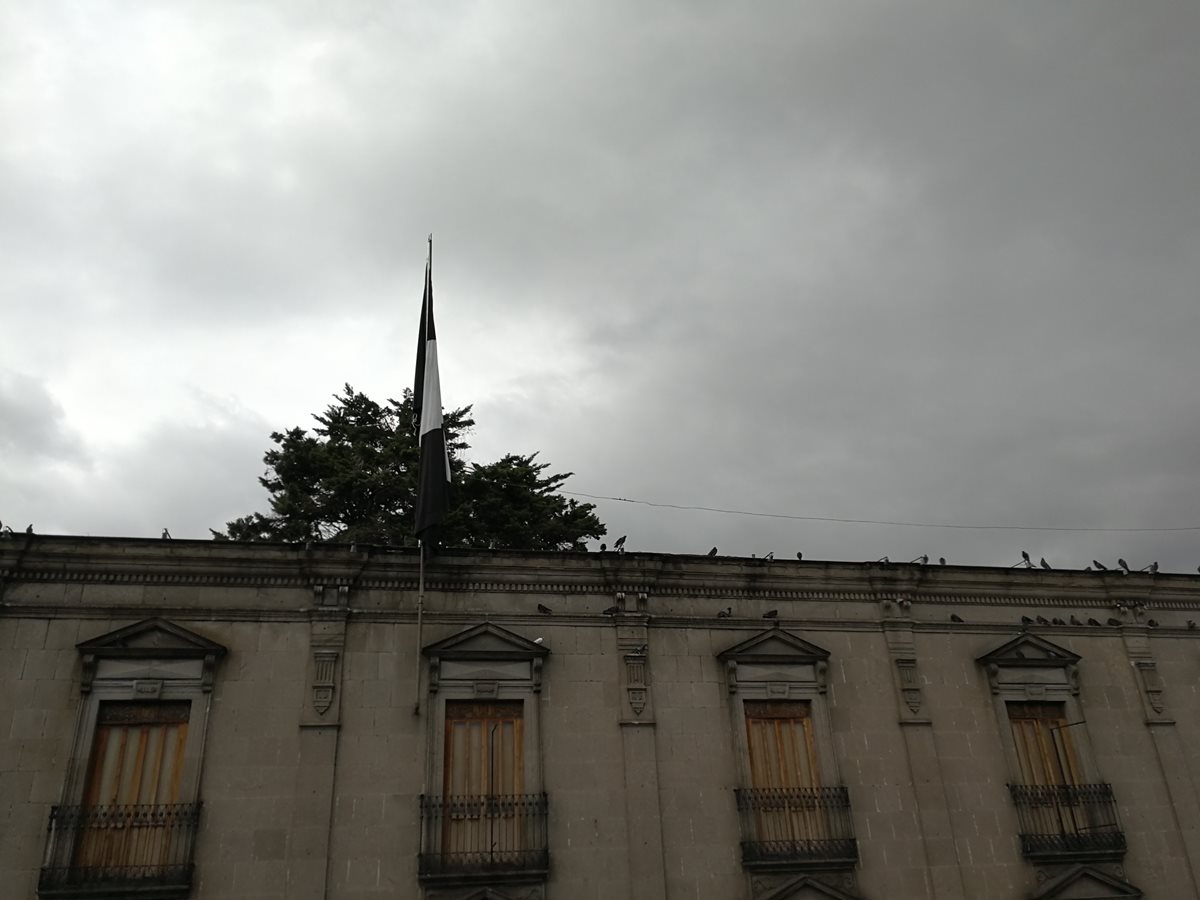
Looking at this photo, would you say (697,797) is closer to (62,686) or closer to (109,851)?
(109,851)

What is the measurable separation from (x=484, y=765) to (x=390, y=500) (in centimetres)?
1480

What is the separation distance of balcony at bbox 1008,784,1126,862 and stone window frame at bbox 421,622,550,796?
829 cm

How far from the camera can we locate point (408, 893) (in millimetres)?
11789

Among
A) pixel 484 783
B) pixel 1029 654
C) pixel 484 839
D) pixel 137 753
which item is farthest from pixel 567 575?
pixel 1029 654

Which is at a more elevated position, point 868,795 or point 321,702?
point 321,702

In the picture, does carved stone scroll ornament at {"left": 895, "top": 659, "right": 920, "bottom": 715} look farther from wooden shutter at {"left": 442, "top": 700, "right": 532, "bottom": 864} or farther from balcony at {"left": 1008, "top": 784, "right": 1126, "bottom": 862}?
wooden shutter at {"left": 442, "top": 700, "right": 532, "bottom": 864}

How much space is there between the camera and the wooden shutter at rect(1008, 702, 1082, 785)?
14.9 meters

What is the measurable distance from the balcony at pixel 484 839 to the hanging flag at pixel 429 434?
408cm

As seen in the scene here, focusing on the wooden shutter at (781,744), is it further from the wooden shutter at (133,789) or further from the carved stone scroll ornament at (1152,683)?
the wooden shutter at (133,789)

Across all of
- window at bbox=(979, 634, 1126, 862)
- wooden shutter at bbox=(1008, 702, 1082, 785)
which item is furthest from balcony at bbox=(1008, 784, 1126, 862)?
wooden shutter at bbox=(1008, 702, 1082, 785)

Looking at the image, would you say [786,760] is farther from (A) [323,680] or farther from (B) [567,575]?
(A) [323,680]

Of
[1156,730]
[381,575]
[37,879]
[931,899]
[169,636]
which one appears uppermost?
[381,575]

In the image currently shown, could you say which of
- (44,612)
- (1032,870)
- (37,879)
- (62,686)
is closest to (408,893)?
(37,879)

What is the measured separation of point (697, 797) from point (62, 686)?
9.42 meters
